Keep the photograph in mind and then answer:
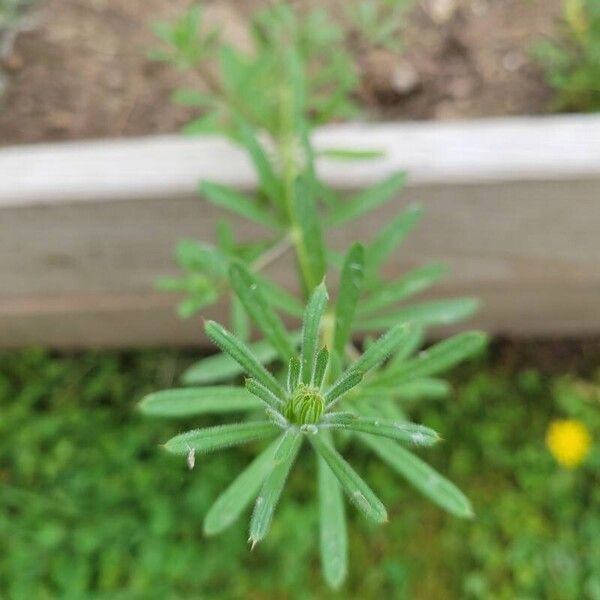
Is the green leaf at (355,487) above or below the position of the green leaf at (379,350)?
below

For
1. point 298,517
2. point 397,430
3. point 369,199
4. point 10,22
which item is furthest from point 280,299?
point 10,22

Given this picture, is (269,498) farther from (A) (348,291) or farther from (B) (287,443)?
(A) (348,291)

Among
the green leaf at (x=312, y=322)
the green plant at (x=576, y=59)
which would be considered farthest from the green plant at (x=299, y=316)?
the green plant at (x=576, y=59)

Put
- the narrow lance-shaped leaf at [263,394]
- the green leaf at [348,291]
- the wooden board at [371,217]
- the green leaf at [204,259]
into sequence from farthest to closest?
the wooden board at [371,217], the green leaf at [204,259], the green leaf at [348,291], the narrow lance-shaped leaf at [263,394]

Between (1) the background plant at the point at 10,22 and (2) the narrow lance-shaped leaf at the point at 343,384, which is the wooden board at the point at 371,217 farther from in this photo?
(2) the narrow lance-shaped leaf at the point at 343,384

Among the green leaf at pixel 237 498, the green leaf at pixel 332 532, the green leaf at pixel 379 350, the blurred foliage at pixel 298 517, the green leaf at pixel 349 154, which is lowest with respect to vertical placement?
the blurred foliage at pixel 298 517
